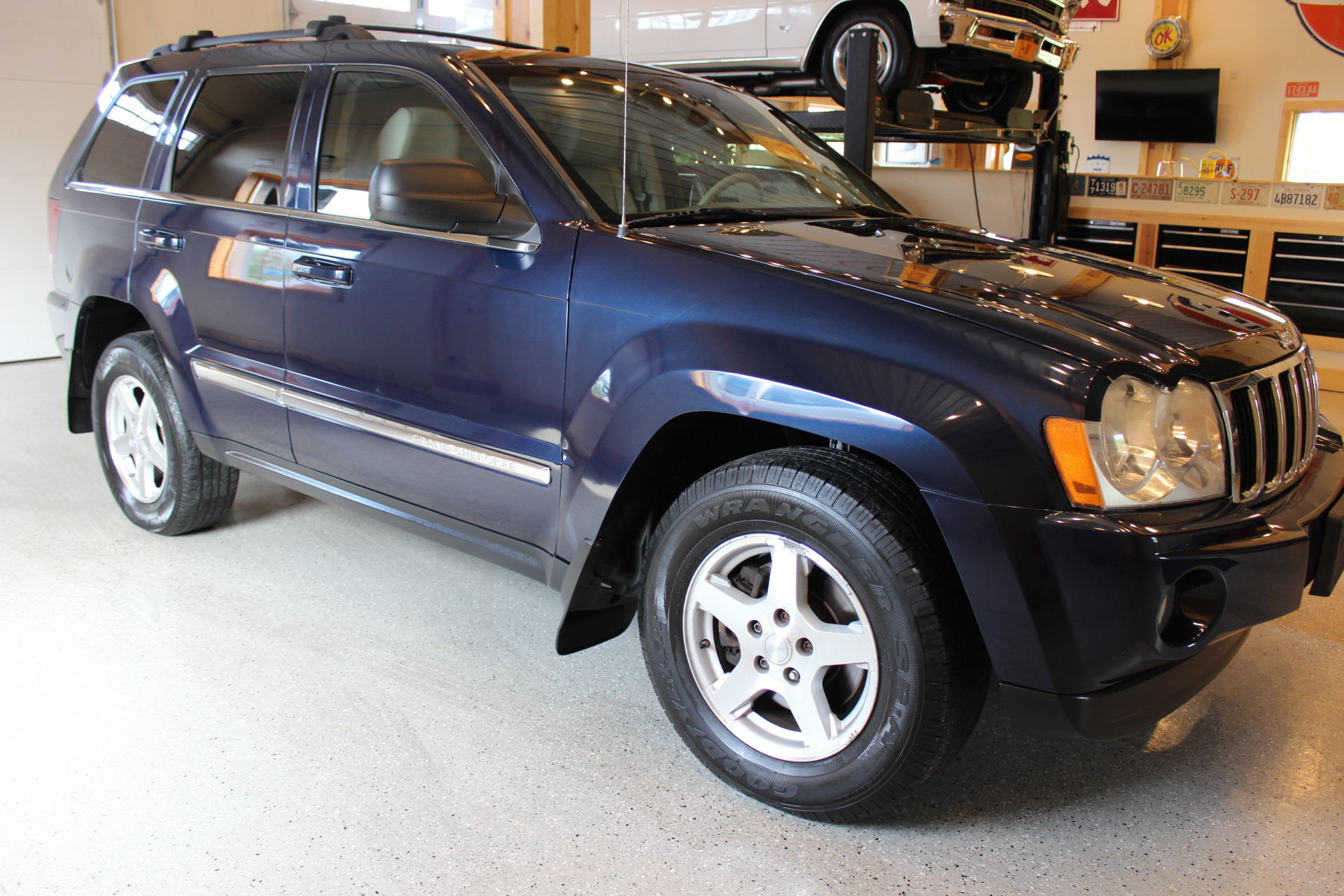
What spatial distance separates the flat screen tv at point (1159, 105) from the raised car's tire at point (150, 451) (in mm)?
13042

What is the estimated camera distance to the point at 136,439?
3.35 m

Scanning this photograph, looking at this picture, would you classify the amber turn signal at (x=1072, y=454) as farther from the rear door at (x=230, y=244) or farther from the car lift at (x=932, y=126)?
the car lift at (x=932, y=126)

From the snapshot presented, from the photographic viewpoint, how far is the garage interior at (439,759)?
5.89ft

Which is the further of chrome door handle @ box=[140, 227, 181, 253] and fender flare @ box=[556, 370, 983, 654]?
chrome door handle @ box=[140, 227, 181, 253]

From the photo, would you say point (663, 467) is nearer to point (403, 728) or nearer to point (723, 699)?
Answer: point (723, 699)

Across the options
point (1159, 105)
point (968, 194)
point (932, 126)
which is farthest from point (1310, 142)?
point (932, 126)

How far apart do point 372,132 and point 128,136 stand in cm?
127

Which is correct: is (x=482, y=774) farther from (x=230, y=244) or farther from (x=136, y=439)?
(x=136, y=439)

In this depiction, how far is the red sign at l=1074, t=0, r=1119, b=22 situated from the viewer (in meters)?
13.2

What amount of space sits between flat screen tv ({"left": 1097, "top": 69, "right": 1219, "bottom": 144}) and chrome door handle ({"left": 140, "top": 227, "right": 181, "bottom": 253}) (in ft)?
42.8

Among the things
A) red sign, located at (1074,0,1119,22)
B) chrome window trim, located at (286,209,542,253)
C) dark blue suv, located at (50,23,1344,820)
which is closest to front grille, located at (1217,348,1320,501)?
dark blue suv, located at (50,23,1344,820)

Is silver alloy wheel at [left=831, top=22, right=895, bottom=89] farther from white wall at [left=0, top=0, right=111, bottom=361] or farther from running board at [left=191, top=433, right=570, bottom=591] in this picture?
white wall at [left=0, top=0, right=111, bottom=361]

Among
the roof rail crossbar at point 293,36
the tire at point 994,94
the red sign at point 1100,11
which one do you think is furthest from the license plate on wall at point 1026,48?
the red sign at point 1100,11

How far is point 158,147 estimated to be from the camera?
3.07 metres
